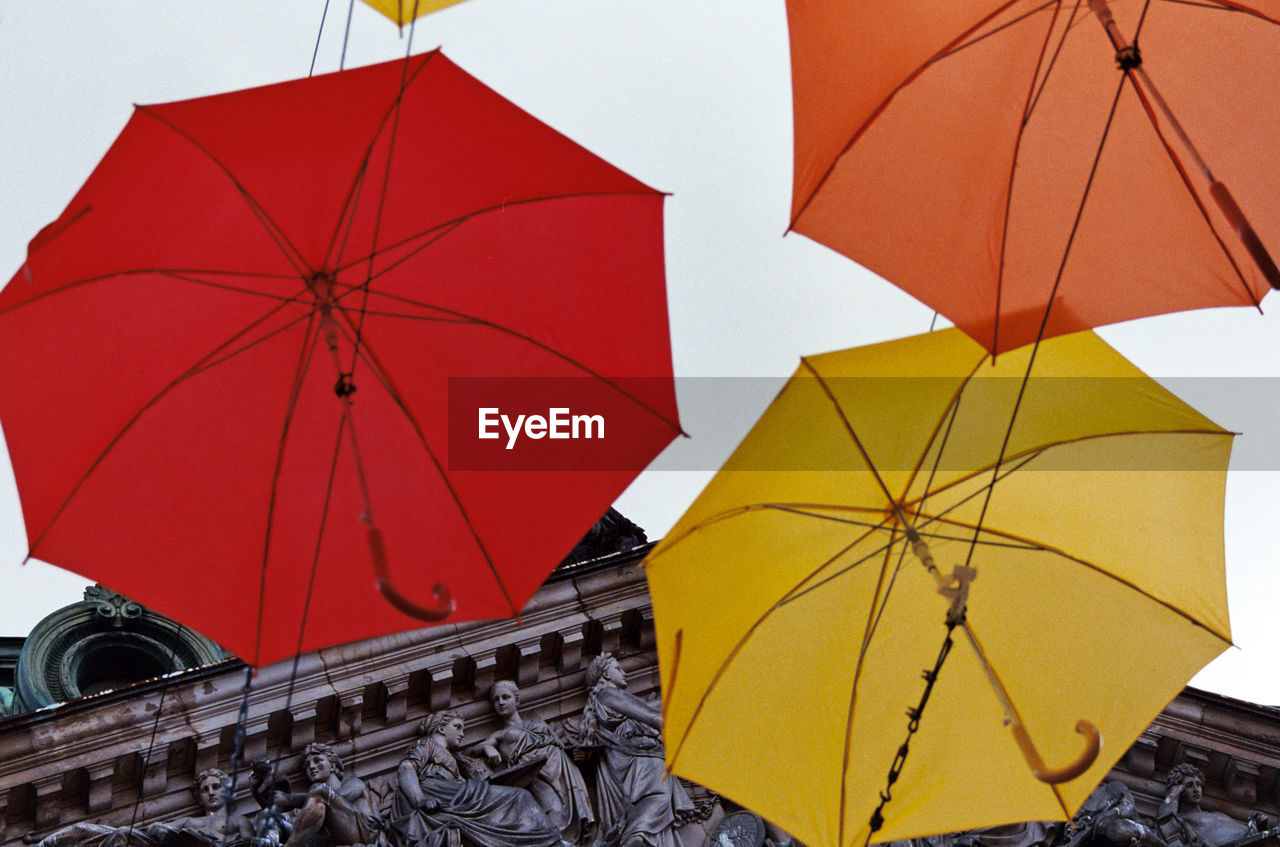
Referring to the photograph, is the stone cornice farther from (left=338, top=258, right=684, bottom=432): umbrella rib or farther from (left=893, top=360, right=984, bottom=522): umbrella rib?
(left=893, top=360, right=984, bottom=522): umbrella rib

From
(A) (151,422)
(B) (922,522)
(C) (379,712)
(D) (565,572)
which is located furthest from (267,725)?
(B) (922,522)

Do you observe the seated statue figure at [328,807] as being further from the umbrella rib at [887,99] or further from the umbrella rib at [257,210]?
the umbrella rib at [887,99]

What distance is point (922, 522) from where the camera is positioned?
1272 cm

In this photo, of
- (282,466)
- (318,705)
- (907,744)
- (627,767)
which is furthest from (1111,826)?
(282,466)

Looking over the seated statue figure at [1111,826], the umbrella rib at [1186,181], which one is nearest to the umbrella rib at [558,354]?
the umbrella rib at [1186,181]

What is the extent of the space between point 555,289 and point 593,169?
742 mm

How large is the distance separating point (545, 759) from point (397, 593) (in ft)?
23.2

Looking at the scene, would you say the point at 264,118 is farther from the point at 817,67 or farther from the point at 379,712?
the point at 379,712

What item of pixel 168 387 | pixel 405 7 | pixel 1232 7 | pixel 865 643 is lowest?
pixel 865 643

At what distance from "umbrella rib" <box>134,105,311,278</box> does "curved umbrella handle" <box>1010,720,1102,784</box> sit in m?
4.76

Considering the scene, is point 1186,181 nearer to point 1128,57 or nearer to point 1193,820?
point 1128,57

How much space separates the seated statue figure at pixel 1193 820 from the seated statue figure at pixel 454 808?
18.3ft

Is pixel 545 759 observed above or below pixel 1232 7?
below

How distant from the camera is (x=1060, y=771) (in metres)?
11.3
